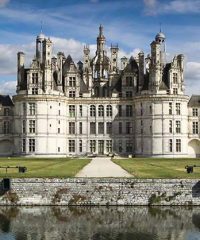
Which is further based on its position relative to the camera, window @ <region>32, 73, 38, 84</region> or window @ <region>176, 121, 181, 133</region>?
window @ <region>32, 73, 38, 84</region>

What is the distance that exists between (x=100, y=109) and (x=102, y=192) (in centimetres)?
4559

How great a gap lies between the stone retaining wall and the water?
1.23 meters

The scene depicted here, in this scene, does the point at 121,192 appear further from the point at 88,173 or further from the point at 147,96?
the point at 147,96

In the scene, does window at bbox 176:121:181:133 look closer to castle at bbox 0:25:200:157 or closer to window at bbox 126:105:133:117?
castle at bbox 0:25:200:157

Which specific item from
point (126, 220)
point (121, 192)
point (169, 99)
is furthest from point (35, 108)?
point (126, 220)

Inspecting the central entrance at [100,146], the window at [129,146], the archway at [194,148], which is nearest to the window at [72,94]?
the central entrance at [100,146]

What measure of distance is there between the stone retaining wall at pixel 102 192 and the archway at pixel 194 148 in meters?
45.0

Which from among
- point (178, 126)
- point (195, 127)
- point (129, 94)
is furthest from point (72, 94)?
point (195, 127)

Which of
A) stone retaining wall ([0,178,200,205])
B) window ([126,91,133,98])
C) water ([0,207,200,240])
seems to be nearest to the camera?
water ([0,207,200,240])

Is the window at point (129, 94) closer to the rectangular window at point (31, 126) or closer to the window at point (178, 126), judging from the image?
the window at point (178, 126)

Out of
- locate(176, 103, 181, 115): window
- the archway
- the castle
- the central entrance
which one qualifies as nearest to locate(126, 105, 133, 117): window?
the castle

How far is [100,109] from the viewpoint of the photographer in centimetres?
8325

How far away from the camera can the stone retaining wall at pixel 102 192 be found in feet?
124

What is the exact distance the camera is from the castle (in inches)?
3083
